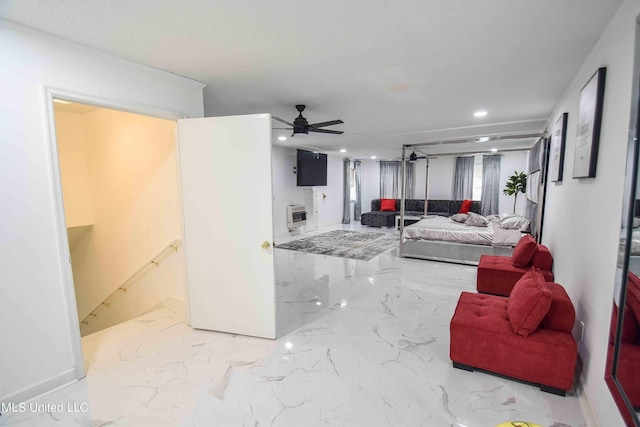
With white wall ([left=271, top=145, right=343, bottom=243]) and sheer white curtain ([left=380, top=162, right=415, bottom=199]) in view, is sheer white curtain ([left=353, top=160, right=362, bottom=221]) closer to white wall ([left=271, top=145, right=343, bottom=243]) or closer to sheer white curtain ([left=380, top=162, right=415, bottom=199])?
sheer white curtain ([left=380, top=162, right=415, bottom=199])

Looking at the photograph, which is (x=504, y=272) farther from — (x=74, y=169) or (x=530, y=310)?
(x=74, y=169)

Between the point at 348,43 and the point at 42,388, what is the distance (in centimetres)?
318

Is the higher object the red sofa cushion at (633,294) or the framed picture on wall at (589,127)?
the framed picture on wall at (589,127)

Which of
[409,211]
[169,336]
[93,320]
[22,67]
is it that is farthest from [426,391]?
[409,211]

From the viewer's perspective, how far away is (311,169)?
307 inches

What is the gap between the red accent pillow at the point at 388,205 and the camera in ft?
31.8

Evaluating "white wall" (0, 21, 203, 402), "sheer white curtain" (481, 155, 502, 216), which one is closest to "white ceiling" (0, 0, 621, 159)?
"white wall" (0, 21, 203, 402)

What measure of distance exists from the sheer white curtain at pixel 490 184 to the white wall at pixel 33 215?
9.41 metres

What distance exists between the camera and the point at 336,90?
3.07 m

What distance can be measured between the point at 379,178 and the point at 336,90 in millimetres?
8112

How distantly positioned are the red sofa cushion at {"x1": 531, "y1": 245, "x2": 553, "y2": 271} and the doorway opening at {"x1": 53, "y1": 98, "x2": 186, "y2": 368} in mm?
4004

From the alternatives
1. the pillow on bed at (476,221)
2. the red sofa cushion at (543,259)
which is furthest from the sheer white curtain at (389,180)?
the red sofa cushion at (543,259)

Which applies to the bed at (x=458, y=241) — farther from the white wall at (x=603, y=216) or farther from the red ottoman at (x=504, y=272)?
the white wall at (x=603, y=216)

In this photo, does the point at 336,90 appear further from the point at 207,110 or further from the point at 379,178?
the point at 379,178
